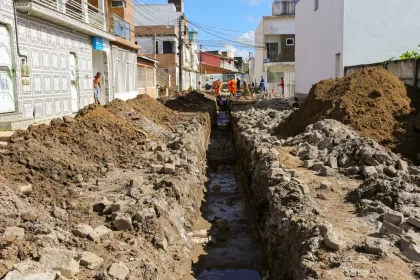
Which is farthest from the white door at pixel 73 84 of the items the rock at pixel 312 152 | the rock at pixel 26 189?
the rock at pixel 26 189

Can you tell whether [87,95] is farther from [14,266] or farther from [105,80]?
[14,266]

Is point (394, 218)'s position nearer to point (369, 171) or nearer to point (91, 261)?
point (369, 171)

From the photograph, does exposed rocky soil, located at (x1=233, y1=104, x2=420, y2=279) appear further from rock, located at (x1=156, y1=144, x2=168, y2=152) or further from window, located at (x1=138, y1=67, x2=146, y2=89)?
window, located at (x1=138, y1=67, x2=146, y2=89)

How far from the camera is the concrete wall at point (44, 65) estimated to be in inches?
463

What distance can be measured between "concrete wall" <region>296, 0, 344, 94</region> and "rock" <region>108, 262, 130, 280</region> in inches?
544

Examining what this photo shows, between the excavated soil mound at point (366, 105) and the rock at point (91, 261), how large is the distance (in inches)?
288

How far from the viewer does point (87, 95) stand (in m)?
17.9

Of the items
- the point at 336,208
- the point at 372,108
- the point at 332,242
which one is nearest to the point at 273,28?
the point at 372,108

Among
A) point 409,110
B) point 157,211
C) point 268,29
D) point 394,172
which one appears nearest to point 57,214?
point 157,211

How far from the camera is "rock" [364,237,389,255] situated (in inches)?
159

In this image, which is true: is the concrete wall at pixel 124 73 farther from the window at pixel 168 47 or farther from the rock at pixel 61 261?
the rock at pixel 61 261

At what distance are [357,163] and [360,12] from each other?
9.46 m

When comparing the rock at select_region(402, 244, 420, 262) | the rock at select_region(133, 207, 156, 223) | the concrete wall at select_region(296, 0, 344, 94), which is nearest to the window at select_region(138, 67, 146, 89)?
the concrete wall at select_region(296, 0, 344, 94)

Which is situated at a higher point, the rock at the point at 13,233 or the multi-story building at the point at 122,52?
the multi-story building at the point at 122,52
